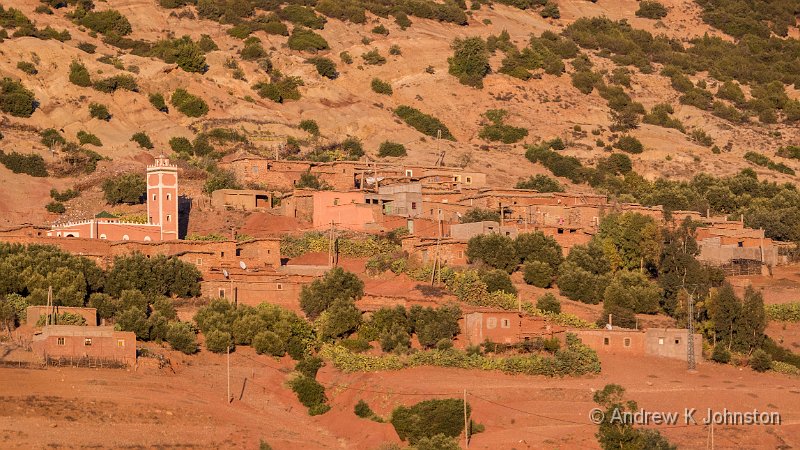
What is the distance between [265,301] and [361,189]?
14.5m

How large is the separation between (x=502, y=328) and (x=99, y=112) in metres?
35.0

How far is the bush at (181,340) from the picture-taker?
Result: 54.8 m

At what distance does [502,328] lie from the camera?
5731 cm

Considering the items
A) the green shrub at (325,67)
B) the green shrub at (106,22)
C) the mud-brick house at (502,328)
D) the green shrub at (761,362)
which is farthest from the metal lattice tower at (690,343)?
the green shrub at (106,22)

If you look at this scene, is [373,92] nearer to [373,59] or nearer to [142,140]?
[373,59]

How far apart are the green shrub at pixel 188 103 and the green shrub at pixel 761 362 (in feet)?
131

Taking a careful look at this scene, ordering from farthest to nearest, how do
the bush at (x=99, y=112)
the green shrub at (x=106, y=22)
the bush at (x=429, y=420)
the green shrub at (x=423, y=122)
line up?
the green shrub at (x=106, y=22), the green shrub at (x=423, y=122), the bush at (x=99, y=112), the bush at (x=429, y=420)

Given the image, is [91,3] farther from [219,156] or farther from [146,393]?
[146,393]

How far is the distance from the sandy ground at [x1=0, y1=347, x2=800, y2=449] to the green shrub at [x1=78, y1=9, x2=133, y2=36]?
49.8 meters

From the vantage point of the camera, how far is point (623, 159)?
307 ft

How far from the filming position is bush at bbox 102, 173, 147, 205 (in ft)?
234

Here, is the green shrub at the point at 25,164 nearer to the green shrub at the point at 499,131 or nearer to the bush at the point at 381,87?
the bush at the point at 381,87

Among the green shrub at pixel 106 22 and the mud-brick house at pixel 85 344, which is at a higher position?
the green shrub at pixel 106 22

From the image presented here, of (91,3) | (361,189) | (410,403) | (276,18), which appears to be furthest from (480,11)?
(410,403)
